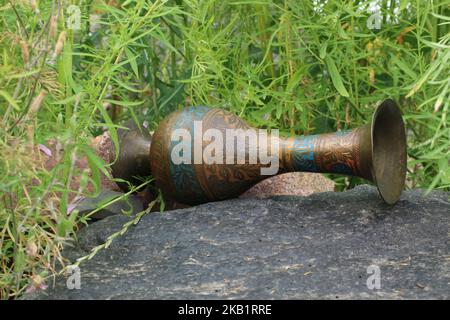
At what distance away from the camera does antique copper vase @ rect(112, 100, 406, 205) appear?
2395 mm

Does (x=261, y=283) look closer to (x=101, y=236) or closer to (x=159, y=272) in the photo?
(x=159, y=272)

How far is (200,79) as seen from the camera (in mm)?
2643

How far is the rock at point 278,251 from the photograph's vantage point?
6.48ft

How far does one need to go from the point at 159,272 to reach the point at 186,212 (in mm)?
343

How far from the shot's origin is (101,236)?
7.65ft
